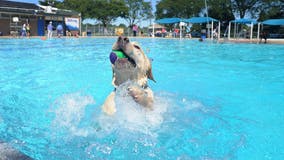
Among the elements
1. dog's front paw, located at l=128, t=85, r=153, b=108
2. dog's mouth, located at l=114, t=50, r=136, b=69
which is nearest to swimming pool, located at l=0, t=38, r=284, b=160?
dog's front paw, located at l=128, t=85, r=153, b=108

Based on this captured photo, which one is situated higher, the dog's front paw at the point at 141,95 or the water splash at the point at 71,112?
the dog's front paw at the point at 141,95

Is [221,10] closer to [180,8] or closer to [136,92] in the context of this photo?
[180,8]

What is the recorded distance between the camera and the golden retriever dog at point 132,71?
3.38 m

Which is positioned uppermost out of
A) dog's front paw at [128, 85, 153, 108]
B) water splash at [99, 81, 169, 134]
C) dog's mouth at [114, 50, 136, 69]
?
dog's mouth at [114, 50, 136, 69]

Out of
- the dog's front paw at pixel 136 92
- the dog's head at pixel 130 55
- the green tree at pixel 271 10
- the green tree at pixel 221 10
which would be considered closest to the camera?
the dog's head at pixel 130 55

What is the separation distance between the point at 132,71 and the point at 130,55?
0.21m

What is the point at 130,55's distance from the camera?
11.2ft

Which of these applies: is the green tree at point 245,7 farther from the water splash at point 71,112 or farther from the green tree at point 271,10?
the water splash at point 71,112

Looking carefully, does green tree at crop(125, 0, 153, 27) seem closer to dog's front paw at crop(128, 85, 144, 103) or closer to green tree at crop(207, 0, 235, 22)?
green tree at crop(207, 0, 235, 22)

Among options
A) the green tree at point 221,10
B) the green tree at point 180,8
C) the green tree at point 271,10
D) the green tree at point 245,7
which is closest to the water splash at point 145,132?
the green tree at point 271,10

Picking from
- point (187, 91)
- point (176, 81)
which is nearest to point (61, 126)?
point (187, 91)

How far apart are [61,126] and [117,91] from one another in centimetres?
82

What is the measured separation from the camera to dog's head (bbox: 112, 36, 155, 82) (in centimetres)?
334

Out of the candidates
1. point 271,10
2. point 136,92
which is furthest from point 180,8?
point 136,92
